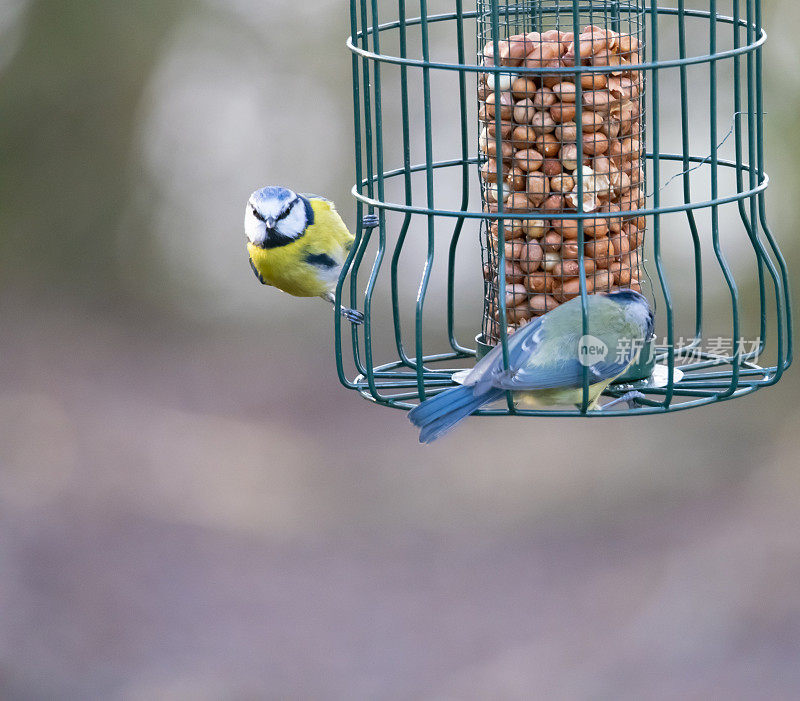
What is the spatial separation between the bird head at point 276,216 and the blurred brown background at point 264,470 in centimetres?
398

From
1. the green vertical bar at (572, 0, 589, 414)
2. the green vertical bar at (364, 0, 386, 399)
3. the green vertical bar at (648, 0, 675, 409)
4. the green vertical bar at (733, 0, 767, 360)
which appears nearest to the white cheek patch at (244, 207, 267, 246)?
the green vertical bar at (364, 0, 386, 399)

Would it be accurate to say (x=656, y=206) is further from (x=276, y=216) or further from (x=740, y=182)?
(x=276, y=216)

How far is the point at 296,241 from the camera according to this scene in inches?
171

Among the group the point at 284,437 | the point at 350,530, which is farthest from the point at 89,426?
the point at 350,530

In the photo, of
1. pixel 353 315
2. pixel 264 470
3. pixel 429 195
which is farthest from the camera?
pixel 264 470

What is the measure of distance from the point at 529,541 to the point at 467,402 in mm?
5130

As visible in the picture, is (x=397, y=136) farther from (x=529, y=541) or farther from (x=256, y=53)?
(x=529, y=541)

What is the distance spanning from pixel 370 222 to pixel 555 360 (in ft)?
2.63

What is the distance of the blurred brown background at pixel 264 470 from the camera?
298 inches

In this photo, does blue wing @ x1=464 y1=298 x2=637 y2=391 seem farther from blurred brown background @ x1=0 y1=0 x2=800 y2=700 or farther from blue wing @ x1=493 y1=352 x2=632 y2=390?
blurred brown background @ x1=0 y1=0 x2=800 y2=700

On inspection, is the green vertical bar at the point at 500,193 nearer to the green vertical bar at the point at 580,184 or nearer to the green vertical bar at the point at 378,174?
the green vertical bar at the point at 580,184

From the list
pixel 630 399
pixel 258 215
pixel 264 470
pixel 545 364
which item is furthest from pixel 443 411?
pixel 264 470

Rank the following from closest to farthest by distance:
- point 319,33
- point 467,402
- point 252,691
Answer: point 467,402, point 252,691, point 319,33

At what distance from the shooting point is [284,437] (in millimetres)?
9125
